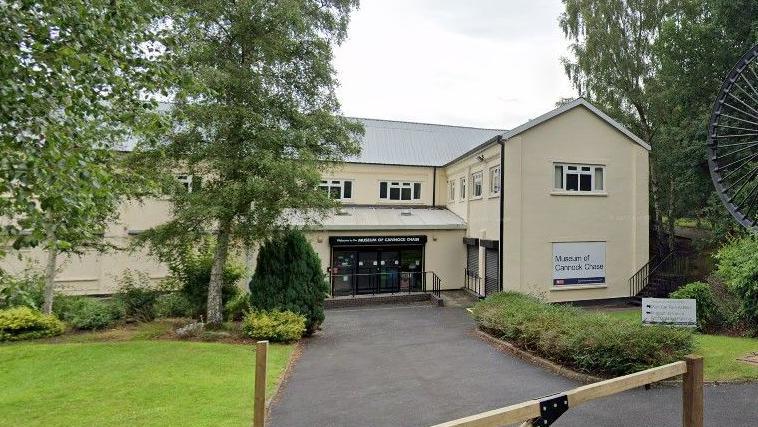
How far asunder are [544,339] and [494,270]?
804 centimetres

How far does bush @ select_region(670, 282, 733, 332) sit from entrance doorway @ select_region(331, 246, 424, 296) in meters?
10.4

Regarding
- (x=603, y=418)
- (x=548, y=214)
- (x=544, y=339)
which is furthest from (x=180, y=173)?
(x=548, y=214)

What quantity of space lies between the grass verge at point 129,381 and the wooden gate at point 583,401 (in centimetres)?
399

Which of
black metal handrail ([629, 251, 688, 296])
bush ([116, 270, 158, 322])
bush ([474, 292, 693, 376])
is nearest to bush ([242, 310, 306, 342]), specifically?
bush ([116, 270, 158, 322])

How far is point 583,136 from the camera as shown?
1747cm

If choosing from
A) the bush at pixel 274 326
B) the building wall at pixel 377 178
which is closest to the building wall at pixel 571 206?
the building wall at pixel 377 178

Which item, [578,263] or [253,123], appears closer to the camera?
[253,123]

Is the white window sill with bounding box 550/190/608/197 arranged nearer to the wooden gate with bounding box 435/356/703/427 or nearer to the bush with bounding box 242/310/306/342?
the bush with bounding box 242/310/306/342

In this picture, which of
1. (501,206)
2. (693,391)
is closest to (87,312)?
(693,391)

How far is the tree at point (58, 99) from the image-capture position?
3.42 meters

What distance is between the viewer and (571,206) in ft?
56.9

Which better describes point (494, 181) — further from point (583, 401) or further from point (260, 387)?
point (260, 387)

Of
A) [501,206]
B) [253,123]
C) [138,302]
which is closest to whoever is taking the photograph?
[253,123]

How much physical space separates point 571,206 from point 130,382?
52.8 ft
